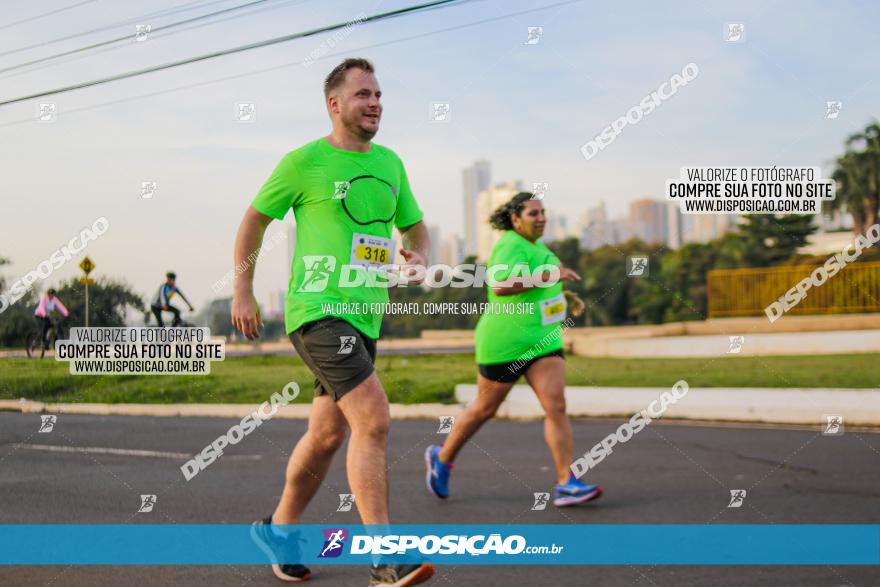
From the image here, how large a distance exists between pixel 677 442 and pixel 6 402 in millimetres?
6009

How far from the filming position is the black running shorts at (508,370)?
622 cm

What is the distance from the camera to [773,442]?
29.2 ft

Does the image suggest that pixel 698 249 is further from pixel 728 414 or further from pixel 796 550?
pixel 796 550

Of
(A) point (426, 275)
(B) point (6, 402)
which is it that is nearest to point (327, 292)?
(A) point (426, 275)

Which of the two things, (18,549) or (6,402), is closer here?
(18,549)

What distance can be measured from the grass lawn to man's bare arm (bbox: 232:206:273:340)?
5.29m

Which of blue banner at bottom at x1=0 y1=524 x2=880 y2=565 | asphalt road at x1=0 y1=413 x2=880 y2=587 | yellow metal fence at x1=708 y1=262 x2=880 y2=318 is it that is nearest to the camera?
asphalt road at x1=0 y1=413 x2=880 y2=587

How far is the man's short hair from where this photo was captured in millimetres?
3928

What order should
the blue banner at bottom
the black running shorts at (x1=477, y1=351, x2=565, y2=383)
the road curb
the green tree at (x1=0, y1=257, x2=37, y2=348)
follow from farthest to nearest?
the road curb < the green tree at (x1=0, y1=257, x2=37, y2=348) < the black running shorts at (x1=477, y1=351, x2=565, y2=383) < the blue banner at bottom

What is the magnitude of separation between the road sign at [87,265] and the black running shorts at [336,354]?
4.06 m

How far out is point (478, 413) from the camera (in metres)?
6.34

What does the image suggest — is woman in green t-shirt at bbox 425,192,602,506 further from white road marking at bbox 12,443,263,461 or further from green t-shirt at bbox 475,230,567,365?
white road marking at bbox 12,443,263,461

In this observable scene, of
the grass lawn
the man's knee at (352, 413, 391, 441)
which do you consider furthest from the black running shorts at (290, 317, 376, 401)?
the grass lawn

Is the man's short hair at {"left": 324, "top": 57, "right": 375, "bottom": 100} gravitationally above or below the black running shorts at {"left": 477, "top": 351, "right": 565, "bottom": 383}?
above
